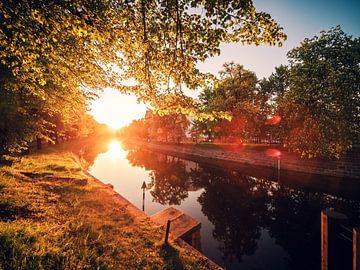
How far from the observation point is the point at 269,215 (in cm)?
1098

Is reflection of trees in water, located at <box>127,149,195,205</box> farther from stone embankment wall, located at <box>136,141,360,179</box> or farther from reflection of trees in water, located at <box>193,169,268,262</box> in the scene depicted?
stone embankment wall, located at <box>136,141,360,179</box>

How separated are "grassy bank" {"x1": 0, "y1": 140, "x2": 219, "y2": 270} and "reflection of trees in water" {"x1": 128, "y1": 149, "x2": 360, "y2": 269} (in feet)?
13.9

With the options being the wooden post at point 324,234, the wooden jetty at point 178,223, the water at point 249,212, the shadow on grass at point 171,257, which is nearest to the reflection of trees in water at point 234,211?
the water at point 249,212

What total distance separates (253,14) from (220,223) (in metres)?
10.6

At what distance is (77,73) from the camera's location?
23.2 ft

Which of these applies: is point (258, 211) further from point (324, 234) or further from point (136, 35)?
point (136, 35)

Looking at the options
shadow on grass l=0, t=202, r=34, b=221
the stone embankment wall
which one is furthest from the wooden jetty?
the stone embankment wall

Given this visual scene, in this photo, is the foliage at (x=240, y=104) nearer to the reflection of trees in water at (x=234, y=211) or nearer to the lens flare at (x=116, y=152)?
the reflection of trees in water at (x=234, y=211)

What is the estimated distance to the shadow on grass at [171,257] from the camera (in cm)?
461

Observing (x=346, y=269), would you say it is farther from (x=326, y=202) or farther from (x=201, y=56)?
(x=201, y=56)

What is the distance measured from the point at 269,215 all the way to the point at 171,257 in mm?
8846

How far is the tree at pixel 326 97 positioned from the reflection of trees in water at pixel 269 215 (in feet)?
17.4

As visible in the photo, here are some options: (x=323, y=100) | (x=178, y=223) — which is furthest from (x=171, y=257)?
(x=323, y=100)

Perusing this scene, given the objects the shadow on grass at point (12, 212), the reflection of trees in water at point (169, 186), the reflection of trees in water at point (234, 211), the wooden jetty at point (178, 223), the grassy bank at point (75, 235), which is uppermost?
the shadow on grass at point (12, 212)
